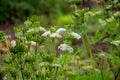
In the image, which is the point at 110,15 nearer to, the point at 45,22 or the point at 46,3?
the point at 45,22

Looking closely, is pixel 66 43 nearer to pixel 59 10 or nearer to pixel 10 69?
pixel 10 69

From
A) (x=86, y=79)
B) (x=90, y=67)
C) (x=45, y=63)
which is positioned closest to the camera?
(x=45, y=63)

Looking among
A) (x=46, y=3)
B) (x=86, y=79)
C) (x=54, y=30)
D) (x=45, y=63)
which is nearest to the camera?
(x=45, y=63)

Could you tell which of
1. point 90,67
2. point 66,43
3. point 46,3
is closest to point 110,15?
point 90,67

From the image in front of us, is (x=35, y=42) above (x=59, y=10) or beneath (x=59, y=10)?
beneath

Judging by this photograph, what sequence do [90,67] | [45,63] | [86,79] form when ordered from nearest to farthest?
[45,63] < [86,79] < [90,67]

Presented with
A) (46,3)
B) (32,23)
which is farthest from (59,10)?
(32,23)

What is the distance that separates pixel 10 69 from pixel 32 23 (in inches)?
14.0

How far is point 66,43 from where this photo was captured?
307 centimetres

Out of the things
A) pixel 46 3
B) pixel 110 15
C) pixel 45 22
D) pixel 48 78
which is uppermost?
pixel 46 3

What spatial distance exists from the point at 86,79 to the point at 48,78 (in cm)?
76

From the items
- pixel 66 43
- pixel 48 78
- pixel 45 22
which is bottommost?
pixel 48 78

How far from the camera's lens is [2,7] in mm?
7828

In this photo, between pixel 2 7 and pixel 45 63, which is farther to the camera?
pixel 2 7
